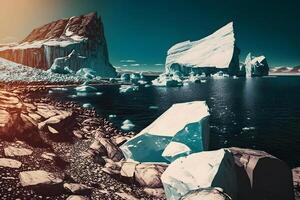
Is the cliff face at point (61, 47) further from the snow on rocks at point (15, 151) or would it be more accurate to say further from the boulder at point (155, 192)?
the boulder at point (155, 192)

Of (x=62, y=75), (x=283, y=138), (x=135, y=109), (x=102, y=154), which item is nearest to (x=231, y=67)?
(x=62, y=75)

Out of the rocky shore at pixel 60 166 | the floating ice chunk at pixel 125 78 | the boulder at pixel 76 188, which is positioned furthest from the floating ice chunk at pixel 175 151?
the floating ice chunk at pixel 125 78

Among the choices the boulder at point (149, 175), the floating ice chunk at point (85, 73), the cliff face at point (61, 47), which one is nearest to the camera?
the boulder at point (149, 175)

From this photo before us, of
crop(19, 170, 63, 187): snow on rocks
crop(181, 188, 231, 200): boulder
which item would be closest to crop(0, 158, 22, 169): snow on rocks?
crop(19, 170, 63, 187): snow on rocks

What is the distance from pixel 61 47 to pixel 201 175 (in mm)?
54911

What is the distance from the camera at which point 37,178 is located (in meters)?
7.48

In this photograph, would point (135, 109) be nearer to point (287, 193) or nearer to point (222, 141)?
point (222, 141)

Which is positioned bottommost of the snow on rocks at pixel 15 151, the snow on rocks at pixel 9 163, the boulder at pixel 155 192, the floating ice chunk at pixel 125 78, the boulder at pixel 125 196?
the boulder at pixel 155 192

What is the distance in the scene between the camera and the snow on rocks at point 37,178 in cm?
730

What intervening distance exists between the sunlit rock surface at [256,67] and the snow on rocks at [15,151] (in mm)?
89312

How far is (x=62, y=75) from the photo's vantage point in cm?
5678

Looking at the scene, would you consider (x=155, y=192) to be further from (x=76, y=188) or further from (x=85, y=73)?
Result: (x=85, y=73)

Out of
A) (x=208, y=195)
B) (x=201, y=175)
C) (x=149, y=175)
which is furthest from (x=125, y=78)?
(x=208, y=195)

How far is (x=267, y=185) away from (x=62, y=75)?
171ft
